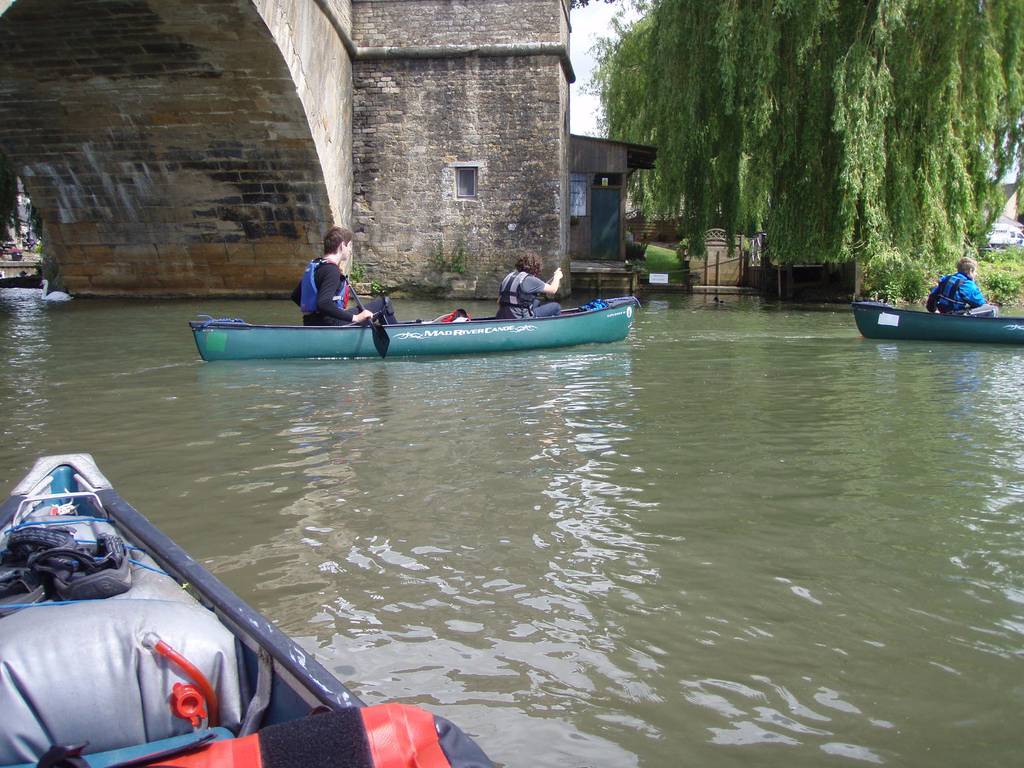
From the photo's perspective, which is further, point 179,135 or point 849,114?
point 179,135

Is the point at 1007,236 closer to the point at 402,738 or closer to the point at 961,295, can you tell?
the point at 961,295

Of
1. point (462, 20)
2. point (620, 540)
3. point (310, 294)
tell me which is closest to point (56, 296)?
point (462, 20)

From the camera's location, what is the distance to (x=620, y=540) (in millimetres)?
3957

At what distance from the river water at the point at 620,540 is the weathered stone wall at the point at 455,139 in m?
8.97

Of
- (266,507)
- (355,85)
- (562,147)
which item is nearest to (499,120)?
(562,147)

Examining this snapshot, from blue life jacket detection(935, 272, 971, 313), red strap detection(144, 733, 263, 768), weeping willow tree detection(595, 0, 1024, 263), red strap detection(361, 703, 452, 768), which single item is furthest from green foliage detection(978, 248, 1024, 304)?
red strap detection(144, 733, 263, 768)

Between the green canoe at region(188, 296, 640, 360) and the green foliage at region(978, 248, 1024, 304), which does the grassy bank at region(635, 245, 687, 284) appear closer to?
the green foliage at region(978, 248, 1024, 304)

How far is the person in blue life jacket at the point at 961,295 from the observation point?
10828 mm

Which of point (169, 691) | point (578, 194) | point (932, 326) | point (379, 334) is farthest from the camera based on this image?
point (578, 194)

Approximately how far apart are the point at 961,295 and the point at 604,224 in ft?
43.8

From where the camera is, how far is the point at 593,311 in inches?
400

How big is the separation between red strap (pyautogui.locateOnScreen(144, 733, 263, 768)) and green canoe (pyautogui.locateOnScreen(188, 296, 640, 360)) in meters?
7.42

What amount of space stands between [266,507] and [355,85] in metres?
13.5

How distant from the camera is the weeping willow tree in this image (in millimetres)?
13250
